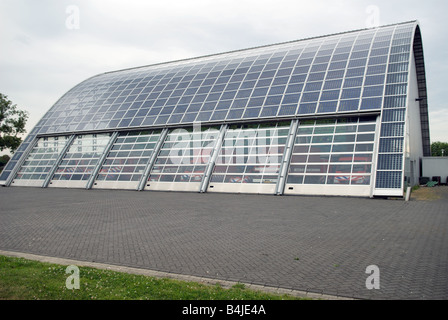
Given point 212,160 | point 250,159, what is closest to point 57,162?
point 212,160

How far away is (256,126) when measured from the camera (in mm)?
28156

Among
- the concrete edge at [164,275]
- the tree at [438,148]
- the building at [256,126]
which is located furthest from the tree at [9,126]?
the tree at [438,148]

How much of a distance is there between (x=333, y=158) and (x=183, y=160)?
42.2 ft

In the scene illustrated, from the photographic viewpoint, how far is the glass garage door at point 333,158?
22562 millimetres

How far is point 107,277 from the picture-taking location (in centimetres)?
681

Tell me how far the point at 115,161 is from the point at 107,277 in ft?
87.0

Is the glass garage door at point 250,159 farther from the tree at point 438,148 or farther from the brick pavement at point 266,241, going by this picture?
the tree at point 438,148

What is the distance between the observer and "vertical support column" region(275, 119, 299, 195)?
2400 cm

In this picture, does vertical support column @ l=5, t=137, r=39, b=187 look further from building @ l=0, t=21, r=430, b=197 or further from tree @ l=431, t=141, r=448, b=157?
tree @ l=431, t=141, r=448, b=157

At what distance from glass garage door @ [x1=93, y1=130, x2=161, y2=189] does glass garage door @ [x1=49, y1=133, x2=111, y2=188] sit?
5.15 feet

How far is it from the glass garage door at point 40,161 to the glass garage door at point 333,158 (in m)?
26.6

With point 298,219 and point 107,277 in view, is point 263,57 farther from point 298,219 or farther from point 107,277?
point 107,277
